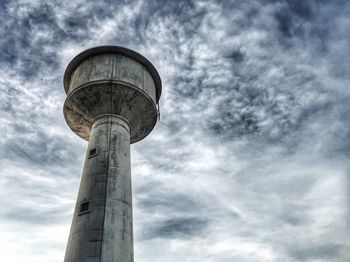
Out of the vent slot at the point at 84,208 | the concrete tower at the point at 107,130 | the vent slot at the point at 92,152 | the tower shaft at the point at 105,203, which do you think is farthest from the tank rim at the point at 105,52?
the vent slot at the point at 84,208

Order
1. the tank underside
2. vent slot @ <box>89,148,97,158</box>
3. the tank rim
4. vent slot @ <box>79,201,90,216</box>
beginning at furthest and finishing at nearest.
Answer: the tank rim → the tank underside → vent slot @ <box>89,148,97,158</box> → vent slot @ <box>79,201,90,216</box>

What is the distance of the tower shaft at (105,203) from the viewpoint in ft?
28.5

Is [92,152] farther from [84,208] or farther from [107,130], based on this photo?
[84,208]

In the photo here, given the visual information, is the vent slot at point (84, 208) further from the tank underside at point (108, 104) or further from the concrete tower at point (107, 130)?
the tank underside at point (108, 104)

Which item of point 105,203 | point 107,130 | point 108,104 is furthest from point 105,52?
point 105,203

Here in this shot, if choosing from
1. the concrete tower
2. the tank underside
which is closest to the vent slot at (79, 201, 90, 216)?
the concrete tower

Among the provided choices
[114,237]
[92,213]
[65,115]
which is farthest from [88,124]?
[114,237]

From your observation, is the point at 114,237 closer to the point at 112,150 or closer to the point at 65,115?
the point at 112,150

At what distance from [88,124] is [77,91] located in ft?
4.68

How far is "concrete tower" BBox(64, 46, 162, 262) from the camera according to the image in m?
8.91

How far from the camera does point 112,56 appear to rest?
40.0 feet

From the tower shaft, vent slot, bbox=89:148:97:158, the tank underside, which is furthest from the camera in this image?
the tank underside

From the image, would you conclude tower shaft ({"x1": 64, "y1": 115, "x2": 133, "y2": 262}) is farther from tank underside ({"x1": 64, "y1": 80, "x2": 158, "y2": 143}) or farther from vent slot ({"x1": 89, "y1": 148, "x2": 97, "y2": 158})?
tank underside ({"x1": 64, "y1": 80, "x2": 158, "y2": 143})

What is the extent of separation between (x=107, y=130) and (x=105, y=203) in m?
2.87
